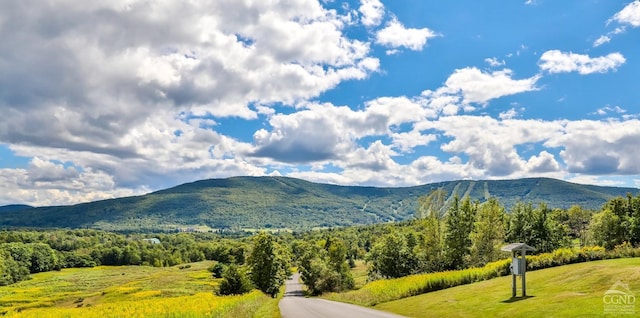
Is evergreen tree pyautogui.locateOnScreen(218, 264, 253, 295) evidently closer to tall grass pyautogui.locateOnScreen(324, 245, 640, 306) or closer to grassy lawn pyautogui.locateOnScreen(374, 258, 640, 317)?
tall grass pyautogui.locateOnScreen(324, 245, 640, 306)

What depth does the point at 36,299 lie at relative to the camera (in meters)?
85.9

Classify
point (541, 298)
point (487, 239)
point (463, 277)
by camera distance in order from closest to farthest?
point (541, 298)
point (463, 277)
point (487, 239)

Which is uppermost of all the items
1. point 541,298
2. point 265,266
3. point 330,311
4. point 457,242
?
point 541,298

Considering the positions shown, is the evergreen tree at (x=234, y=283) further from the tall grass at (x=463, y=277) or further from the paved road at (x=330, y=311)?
the tall grass at (x=463, y=277)

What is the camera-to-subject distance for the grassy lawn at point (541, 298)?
68.8 feet

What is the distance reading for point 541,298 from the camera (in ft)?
81.8

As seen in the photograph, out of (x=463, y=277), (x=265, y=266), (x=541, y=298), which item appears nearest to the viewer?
(x=541, y=298)

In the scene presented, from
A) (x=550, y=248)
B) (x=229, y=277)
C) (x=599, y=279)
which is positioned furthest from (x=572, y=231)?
(x=599, y=279)

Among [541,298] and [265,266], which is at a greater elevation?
[541,298]

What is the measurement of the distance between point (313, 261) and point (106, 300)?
4003cm

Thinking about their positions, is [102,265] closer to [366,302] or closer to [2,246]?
[2,246]

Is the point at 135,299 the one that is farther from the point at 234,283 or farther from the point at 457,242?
the point at 457,242

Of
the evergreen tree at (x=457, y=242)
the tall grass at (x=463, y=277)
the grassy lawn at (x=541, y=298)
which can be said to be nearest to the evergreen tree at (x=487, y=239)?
the evergreen tree at (x=457, y=242)

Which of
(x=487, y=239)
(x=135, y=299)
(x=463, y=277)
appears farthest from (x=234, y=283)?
(x=487, y=239)
